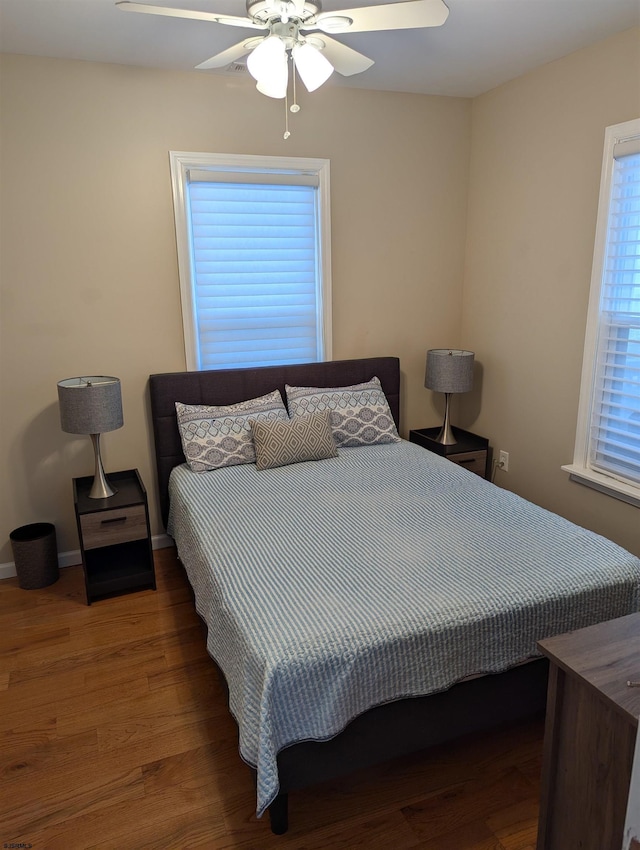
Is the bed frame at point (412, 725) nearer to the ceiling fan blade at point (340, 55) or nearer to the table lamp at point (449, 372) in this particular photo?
the table lamp at point (449, 372)

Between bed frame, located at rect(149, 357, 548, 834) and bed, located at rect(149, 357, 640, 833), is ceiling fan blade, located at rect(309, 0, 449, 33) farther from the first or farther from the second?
bed frame, located at rect(149, 357, 548, 834)

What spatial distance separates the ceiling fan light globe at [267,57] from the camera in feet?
6.28

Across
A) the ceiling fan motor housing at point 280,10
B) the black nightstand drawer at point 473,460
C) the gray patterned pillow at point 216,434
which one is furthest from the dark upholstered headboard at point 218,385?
the ceiling fan motor housing at point 280,10

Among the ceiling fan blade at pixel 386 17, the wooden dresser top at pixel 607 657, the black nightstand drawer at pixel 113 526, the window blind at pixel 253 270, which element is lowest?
the black nightstand drawer at pixel 113 526

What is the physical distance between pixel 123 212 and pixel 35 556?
1924mm

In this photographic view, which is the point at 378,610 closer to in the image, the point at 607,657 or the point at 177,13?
the point at 607,657

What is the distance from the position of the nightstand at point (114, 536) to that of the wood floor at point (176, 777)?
1.42 ft

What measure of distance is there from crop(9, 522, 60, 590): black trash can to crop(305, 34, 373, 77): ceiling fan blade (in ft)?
8.86

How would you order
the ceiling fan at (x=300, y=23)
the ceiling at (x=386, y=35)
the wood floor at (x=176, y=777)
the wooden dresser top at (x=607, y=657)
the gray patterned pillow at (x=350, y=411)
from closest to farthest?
the wooden dresser top at (x=607, y=657)
the wood floor at (x=176, y=777)
the ceiling fan at (x=300, y=23)
the ceiling at (x=386, y=35)
the gray patterned pillow at (x=350, y=411)

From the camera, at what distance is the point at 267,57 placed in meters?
1.94

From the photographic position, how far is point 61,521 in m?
3.27

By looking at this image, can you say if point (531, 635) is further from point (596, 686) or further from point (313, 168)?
point (313, 168)

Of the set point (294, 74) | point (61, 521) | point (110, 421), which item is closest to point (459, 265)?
point (294, 74)

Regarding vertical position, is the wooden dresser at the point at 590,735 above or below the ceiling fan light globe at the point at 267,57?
below
